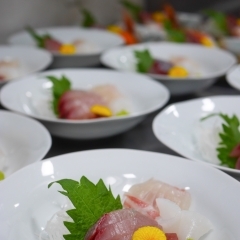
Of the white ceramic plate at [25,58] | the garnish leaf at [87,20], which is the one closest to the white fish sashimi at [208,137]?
the white ceramic plate at [25,58]

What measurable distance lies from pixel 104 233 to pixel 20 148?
0.52 m

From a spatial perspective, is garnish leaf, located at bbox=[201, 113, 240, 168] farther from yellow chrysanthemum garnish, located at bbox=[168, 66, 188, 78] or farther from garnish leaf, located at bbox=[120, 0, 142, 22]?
garnish leaf, located at bbox=[120, 0, 142, 22]

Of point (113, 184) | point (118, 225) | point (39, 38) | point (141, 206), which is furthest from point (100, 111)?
point (39, 38)

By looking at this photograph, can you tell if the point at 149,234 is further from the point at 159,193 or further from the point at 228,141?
the point at 228,141

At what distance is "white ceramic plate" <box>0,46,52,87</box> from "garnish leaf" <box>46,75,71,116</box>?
235 mm

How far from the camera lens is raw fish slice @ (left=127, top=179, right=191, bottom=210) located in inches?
39.4

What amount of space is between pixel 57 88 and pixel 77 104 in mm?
176

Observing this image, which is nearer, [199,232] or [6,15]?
[199,232]

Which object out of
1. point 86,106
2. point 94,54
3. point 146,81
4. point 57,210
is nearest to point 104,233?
point 57,210

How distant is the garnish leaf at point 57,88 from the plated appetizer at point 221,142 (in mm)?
516

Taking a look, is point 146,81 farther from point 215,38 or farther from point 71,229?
point 215,38

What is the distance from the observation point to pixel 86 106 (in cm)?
150

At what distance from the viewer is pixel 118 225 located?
852mm

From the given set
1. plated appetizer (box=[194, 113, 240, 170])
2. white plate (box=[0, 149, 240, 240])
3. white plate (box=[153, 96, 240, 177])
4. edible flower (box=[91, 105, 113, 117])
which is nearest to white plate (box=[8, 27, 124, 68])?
edible flower (box=[91, 105, 113, 117])
